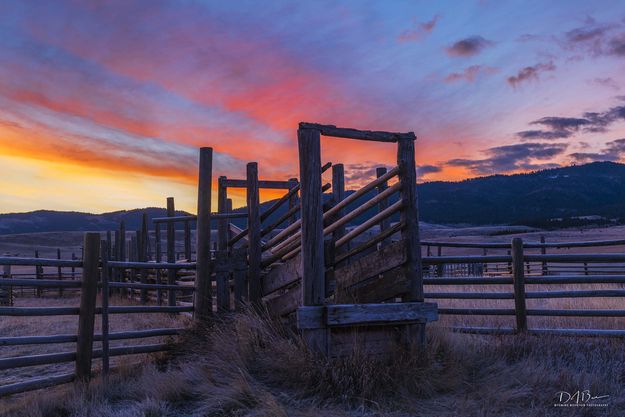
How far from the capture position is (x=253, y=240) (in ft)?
25.2

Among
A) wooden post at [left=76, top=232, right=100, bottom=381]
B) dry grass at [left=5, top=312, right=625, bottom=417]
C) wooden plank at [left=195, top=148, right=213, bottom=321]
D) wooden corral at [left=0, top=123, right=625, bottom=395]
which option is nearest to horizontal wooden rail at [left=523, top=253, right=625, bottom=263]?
wooden corral at [left=0, top=123, right=625, bottom=395]

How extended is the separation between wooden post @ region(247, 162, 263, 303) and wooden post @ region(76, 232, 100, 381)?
6.46ft

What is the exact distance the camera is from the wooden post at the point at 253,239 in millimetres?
7484

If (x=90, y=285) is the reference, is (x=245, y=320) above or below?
below

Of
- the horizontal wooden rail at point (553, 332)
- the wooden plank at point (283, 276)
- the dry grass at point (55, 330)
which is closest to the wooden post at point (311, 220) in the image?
the wooden plank at point (283, 276)

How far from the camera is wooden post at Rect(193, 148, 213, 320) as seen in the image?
8023 millimetres

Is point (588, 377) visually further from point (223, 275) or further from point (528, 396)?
point (223, 275)

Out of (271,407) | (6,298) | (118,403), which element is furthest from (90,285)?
(6,298)

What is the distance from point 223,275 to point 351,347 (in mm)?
3008

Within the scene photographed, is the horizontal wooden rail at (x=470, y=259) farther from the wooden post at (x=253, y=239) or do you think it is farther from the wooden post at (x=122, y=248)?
the wooden post at (x=122, y=248)

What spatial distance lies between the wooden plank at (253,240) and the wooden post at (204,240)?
720 mm

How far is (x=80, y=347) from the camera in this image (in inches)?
257

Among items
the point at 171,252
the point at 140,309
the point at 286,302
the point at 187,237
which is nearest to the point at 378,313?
the point at 286,302

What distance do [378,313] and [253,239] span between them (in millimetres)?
2544
